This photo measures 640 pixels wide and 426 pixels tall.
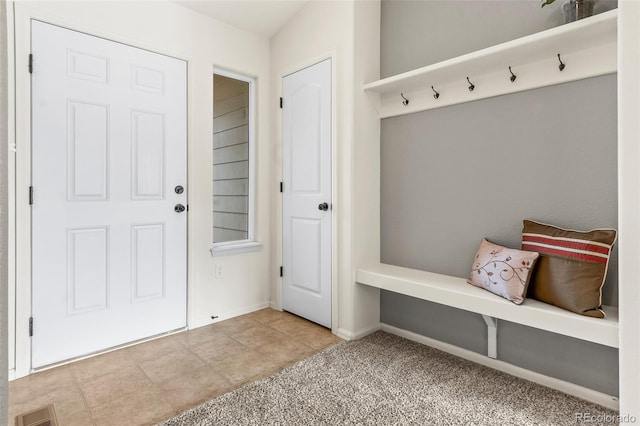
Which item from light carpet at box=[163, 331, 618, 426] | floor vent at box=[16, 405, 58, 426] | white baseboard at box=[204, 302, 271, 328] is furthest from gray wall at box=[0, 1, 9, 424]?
white baseboard at box=[204, 302, 271, 328]

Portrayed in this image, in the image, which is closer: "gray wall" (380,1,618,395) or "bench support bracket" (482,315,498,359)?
"gray wall" (380,1,618,395)

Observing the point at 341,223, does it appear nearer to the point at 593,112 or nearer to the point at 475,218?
the point at 475,218

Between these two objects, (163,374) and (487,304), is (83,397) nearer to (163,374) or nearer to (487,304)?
(163,374)

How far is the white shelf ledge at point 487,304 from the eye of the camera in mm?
1553

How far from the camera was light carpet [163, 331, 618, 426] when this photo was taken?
5.33 feet

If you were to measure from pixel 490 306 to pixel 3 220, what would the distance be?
198 cm

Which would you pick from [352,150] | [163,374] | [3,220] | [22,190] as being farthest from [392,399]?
[22,190]

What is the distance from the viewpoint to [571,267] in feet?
5.55

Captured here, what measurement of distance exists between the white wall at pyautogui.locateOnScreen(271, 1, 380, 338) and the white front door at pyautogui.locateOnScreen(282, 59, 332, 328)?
3.9 inches

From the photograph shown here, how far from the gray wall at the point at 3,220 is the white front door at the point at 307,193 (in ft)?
7.56

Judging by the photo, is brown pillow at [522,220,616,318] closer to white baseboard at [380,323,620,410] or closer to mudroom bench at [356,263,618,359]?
mudroom bench at [356,263,618,359]

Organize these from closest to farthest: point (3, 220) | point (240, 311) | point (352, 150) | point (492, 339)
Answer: point (3, 220) → point (492, 339) → point (352, 150) → point (240, 311)

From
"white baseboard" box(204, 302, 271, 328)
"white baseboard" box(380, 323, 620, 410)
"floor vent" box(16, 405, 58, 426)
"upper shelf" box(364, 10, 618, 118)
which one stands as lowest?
"white baseboard" box(380, 323, 620, 410)

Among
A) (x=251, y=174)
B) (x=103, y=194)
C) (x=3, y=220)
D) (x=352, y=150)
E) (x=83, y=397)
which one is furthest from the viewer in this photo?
(x=251, y=174)
